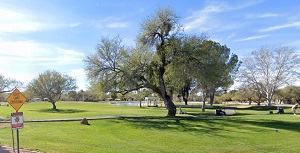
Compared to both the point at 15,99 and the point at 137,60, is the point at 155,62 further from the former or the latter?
the point at 15,99

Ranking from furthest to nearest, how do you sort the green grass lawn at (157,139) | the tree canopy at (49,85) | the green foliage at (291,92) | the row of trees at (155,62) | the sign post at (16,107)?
1. the green foliage at (291,92)
2. the tree canopy at (49,85)
3. the row of trees at (155,62)
4. the green grass lawn at (157,139)
5. the sign post at (16,107)

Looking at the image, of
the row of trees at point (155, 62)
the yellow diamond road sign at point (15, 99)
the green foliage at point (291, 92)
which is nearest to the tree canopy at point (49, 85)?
the row of trees at point (155, 62)

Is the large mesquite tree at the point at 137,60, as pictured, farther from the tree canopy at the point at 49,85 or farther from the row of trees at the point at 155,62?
the tree canopy at the point at 49,85

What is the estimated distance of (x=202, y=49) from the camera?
27.9 m

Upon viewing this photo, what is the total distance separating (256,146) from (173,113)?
16666 mm

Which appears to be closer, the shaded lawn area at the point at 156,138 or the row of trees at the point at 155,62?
the shaded lawn area at the point at 156,138

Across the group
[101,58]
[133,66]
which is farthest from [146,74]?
[101,58]

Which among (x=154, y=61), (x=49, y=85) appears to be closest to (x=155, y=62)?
(x=154, y=61)

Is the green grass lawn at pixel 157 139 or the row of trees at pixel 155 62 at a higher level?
the row of trees at pixel 155 62

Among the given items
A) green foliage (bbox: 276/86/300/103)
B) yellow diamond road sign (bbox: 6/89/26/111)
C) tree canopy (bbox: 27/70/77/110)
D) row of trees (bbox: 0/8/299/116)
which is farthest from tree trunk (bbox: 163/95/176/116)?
green foliage (bbox: 276/86/300/103)

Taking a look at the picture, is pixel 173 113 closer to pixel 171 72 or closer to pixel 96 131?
pixel 171 72

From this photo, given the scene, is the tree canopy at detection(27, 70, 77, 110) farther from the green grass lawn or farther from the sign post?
the sign post

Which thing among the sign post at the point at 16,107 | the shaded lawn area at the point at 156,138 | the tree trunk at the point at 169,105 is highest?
the sign post at the point at 16,107

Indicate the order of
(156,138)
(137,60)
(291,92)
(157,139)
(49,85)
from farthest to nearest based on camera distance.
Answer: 1. (291,92)
2. (49,85)
3. (137,60)
4. (156,138)
5. (157,139)
